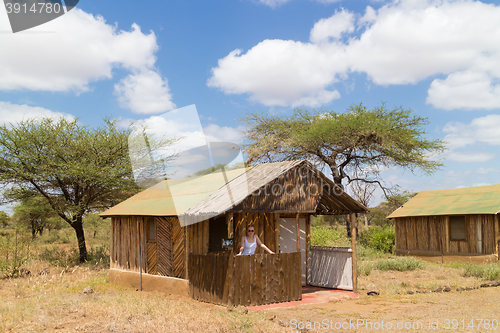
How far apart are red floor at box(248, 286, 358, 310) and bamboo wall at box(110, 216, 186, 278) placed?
3.09 m

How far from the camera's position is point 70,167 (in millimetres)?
19141

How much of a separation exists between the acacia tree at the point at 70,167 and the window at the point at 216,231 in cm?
1042

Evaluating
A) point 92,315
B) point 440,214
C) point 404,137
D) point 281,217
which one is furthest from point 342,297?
point 404,137

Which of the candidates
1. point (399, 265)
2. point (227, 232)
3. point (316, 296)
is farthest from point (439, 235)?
point (227, 232)

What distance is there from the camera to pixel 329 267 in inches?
482

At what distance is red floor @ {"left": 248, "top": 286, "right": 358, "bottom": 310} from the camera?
954 centimetres

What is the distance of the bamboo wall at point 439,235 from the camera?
18656 millimetres

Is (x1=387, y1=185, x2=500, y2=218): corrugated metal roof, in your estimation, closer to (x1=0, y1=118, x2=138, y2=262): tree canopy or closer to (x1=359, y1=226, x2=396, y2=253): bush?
(x1=359, y1=226, x2=396, y2=253): bush

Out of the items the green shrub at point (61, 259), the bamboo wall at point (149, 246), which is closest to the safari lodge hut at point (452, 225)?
the bamboo wall at point (149, 246)

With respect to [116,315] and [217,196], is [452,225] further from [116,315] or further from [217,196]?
[116,315]

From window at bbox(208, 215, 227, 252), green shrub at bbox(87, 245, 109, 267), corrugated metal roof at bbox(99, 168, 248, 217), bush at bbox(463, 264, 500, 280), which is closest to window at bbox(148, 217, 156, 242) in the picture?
corrugated metal roof at bbox(99, 168, 248, 217)

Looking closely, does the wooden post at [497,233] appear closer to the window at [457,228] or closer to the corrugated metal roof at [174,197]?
the window at [457,228]

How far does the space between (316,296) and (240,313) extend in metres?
3.25

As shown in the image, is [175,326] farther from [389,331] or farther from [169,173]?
[169,173]
